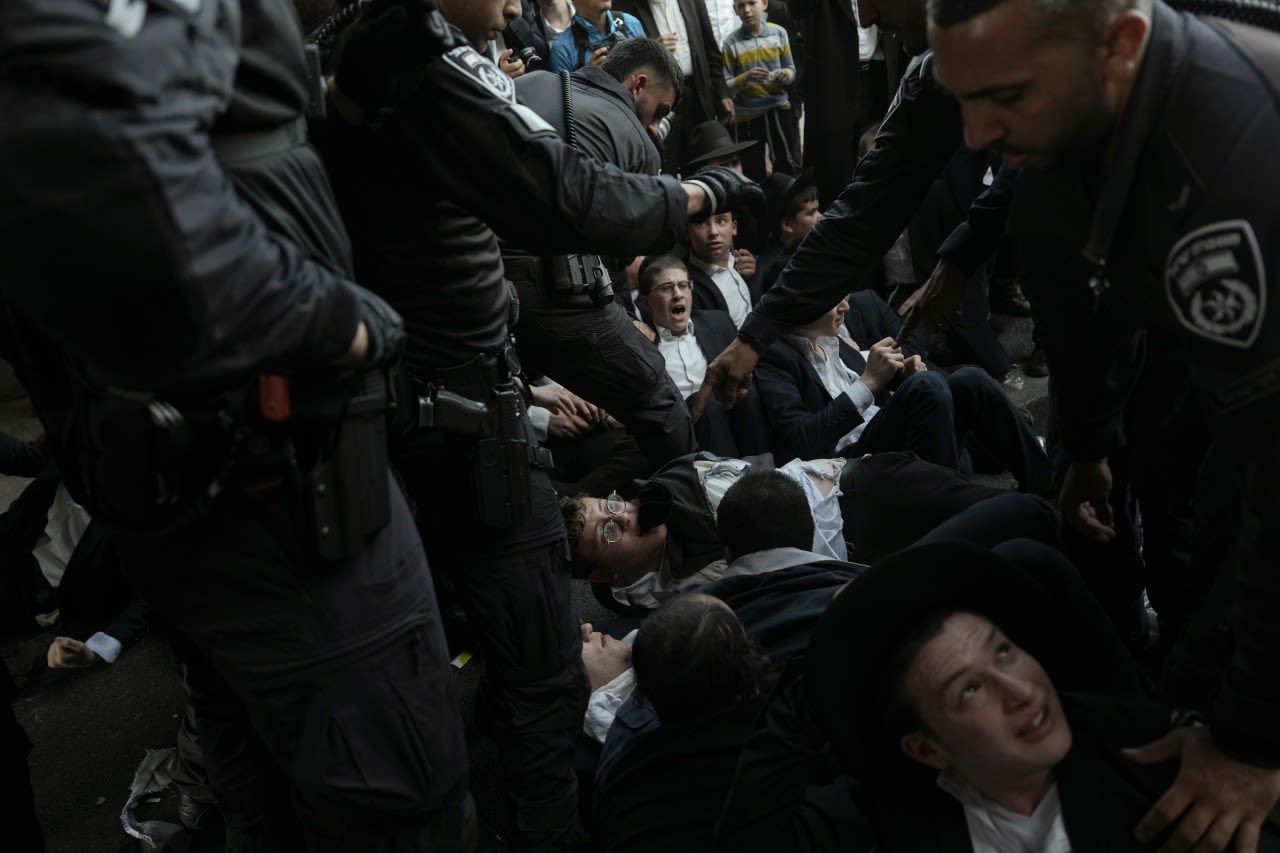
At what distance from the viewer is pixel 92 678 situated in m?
3.67

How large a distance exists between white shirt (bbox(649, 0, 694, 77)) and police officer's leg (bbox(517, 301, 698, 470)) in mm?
3036

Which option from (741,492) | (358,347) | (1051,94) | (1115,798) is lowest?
(741,492)

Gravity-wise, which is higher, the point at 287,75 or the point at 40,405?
the point at 287,75

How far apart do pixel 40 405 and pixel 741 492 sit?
1783 mm

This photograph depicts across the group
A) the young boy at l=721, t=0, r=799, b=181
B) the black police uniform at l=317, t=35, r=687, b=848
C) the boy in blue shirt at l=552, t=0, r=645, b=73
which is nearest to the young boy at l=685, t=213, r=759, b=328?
the boy in blue shirt at l=552, t=0, r=645, b=73

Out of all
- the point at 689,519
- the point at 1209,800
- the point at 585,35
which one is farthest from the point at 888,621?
the point at 585,35

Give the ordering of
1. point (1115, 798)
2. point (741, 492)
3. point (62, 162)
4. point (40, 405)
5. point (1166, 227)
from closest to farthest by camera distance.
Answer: point (62, 162) → point (1166, 227) → point (40, 405) → point (1115, 798) → point (741, 492)

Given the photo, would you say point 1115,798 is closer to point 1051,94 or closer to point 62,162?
point 1051,94

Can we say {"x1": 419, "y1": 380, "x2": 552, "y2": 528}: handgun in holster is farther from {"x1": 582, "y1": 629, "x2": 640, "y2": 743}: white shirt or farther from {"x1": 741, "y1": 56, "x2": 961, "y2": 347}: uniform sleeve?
{"x1": 741, "y1": 56, "x2": 961, "y2": 347}: uniform sleeve

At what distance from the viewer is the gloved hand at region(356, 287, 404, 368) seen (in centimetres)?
139

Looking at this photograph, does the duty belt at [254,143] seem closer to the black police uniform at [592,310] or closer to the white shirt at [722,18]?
the black police uniform at [592,310]

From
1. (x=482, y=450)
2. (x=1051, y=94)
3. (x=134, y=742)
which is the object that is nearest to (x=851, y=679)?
(x=482, y=450)

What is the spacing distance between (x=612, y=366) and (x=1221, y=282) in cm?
218

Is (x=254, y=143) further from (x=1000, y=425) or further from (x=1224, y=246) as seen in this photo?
(x=1000, y=425)
